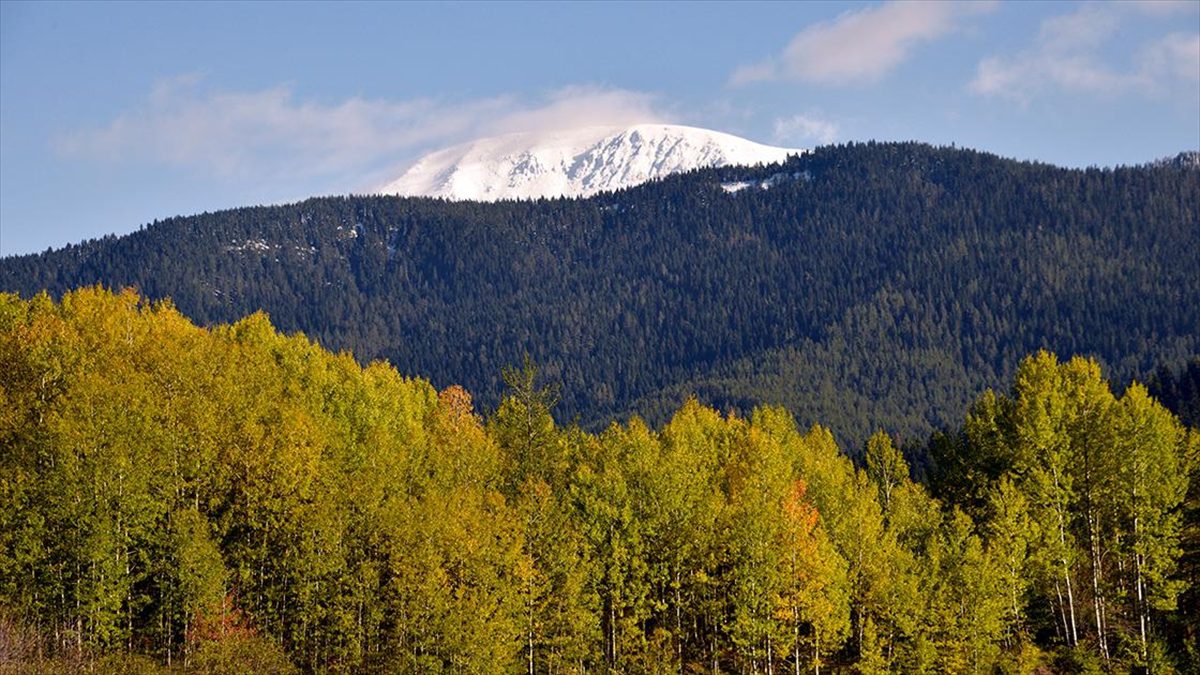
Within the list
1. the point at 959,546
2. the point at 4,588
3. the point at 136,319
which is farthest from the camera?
the point at 136,319

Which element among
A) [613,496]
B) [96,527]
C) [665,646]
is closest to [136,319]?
[96,527]

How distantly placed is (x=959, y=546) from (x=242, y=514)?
42289mm

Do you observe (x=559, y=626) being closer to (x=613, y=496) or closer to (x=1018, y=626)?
(x=613, y=496)

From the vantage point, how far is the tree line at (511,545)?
206 feet

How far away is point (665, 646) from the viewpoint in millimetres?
72125

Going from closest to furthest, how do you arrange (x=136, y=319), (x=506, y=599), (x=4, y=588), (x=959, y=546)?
1. (x=4, y=588)
2. (x=506, y=599)
3. (x=959, y=546)
4. (x=136, y=319)

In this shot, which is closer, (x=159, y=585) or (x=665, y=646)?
(x=159, y=585)

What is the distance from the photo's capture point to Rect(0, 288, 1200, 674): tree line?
62750mm

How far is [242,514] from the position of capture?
68.7m

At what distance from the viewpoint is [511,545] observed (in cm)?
6825

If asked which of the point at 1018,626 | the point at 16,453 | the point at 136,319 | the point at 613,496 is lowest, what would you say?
the point at 1018,626

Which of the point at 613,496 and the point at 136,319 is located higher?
the point at 136,319

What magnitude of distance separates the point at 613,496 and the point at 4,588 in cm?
3362

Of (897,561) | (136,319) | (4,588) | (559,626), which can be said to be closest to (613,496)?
(559,626)
